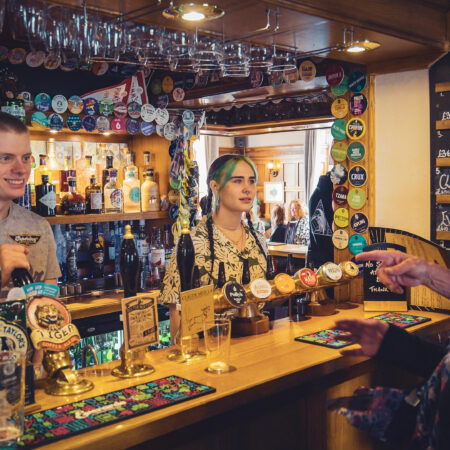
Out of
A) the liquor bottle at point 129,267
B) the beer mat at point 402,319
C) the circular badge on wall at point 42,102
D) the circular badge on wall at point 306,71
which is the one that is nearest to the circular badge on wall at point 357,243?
the beer mat at point 402,319

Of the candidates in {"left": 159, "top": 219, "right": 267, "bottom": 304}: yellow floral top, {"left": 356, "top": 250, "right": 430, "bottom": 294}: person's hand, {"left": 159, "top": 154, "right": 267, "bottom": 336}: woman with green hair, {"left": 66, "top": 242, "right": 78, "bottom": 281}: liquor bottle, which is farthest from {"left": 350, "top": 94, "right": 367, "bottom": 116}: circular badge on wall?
{"left": 66, "top": 242, "right": 78, "bottom": 281}: liquor bottle

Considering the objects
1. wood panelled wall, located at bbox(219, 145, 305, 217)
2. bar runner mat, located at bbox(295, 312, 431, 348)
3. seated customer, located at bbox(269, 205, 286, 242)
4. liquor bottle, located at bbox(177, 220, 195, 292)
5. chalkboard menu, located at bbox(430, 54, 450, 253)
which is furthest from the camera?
wood panelled wall, located at bbox(219, 145, 305, 217)

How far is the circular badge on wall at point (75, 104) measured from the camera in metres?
3.87

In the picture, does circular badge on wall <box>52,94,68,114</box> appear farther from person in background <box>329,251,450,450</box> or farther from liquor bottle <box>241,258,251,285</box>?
person in background <box>329,251,450,450</box>

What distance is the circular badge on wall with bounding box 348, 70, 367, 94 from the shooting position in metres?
3.29

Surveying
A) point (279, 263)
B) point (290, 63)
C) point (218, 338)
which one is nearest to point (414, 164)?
point (290, 63)

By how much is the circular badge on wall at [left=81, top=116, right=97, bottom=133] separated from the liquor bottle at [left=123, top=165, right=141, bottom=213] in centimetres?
45

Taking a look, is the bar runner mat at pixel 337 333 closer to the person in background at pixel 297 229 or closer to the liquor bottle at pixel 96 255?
the liquor bottle at pixel 96 255

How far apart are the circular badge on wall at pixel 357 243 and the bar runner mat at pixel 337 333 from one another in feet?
1.79

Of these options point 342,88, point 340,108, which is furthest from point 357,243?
point 342,88

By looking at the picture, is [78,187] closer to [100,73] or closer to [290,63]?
[100,73]

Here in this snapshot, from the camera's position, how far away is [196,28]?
2.34 metres

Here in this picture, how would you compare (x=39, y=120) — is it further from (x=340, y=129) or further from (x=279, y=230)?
(x=279, y=230)

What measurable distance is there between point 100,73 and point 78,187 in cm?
87
